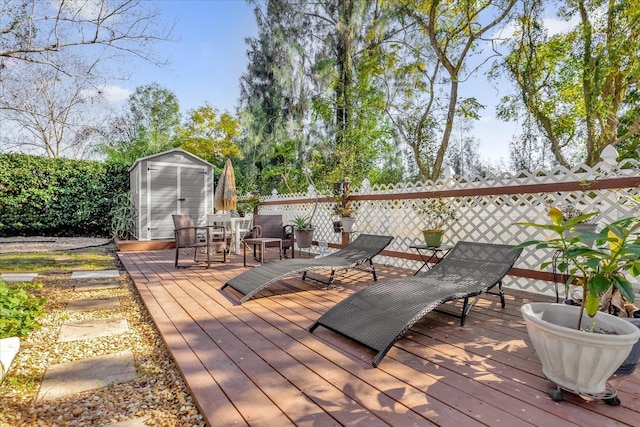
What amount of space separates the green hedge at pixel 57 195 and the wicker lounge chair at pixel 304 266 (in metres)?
8.13

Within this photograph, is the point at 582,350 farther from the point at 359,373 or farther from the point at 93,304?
the point at 93,304

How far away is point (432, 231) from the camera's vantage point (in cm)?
438

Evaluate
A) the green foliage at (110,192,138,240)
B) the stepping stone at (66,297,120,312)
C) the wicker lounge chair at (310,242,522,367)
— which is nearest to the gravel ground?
the stepping stone at (66,297,120,312)

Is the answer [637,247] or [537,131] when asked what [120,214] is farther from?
[537,131]

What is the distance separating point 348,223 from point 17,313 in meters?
4.34

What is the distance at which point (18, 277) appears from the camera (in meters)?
4.40

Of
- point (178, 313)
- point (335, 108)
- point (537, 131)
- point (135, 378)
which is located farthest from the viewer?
point (335, 108)

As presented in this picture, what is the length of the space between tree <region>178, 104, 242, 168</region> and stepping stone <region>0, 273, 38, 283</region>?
10108 millimetres

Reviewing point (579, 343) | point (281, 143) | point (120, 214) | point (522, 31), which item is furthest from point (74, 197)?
point (522, 31)

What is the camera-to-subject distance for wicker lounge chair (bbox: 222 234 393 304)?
10.8 ft

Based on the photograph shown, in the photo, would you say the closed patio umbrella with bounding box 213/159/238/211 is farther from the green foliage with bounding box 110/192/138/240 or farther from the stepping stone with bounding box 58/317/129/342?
the stepping stone with bounding box 58/317/129/342

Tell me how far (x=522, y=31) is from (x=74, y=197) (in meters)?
12.3

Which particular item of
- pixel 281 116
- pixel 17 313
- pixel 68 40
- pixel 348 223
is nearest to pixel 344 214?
pixel 348 223

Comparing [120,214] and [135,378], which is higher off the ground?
[120,214]
